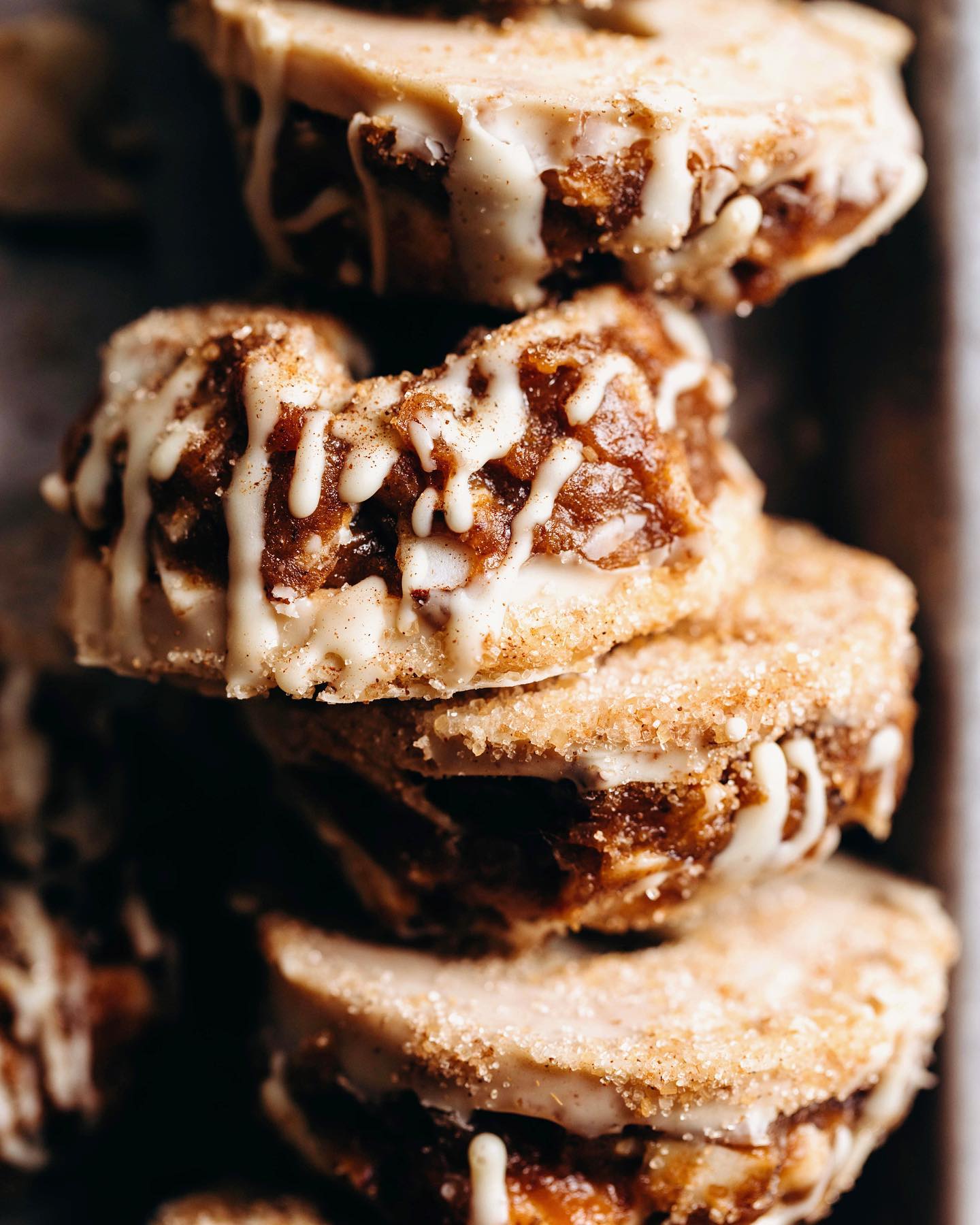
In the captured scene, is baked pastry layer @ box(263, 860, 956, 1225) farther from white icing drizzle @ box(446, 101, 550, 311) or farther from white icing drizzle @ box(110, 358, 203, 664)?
white icing drizzle @ box(446, 101, 550, 311)

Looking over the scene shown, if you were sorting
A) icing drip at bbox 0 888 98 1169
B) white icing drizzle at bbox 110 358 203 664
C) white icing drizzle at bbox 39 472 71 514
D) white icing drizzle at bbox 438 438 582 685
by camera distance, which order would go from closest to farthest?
white icing drizzle at bbox 438 438 582 685
white icing drizzle at bbox 110 358 203 664
white icing drizzle at bbox 39 472 71 514
icing drip at bbox 0 888 98 1169

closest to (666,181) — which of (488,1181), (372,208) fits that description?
(372,208)

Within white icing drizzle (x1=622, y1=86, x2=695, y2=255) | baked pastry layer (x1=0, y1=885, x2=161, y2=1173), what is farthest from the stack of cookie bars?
baked pastry layer (x1=0, y1=885, x2=161, y2=1173)

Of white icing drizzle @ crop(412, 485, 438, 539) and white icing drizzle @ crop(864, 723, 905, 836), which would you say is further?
white icing drizzle @ crop(864, 723, 905, 836)

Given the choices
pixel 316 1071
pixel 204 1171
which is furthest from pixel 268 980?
pixel 204 1171

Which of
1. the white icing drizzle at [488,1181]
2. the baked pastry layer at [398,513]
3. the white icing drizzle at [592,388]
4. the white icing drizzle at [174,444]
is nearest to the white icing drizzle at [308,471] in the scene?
the baked pastry layer at [398,513]

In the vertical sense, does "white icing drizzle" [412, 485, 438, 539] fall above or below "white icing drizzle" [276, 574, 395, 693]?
above

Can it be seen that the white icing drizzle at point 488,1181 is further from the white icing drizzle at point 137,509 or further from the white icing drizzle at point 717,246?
the white icing drizzle at point 717,246
